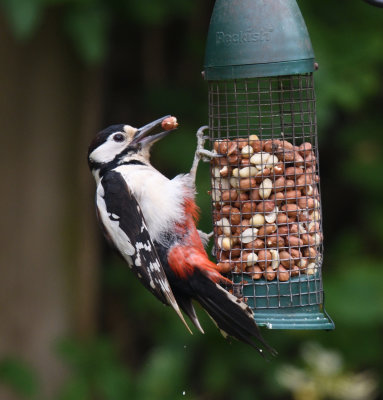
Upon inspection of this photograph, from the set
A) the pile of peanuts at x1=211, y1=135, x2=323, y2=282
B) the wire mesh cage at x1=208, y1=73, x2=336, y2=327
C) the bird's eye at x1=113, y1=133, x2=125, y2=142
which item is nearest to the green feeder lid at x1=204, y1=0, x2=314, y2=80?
the wire mesh cage at x1=208, y1=73, x2=336, y2=327

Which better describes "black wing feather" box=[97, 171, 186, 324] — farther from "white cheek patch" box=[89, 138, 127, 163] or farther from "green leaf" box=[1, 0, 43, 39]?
"green leaf" box=[1, 0, 43, 39]

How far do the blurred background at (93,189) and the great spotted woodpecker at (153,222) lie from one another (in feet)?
3.79

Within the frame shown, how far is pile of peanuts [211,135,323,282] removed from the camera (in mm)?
3510

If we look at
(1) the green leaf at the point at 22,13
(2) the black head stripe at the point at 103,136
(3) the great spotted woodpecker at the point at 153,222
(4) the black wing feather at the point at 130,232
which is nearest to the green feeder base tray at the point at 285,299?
(3) the great spotted woodpecker at the point at 153,222

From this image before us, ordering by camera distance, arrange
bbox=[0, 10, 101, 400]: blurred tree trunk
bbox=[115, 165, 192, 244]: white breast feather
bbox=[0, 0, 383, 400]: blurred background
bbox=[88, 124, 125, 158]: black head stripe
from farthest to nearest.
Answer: bbox=[0, 10, 101, 400]: blurred tree trunk, bbox=[0, 0, 383, 400]: blurred background, bbox=[88, 124, 125, 158]: black head stripe, bbox=[115, 165, 192, 244]: white breast feather

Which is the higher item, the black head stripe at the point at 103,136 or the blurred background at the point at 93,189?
the black head stripe at the point at 103,136

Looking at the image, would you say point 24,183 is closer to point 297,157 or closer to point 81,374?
point 81,374

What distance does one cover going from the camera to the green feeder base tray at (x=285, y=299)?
11.2ft

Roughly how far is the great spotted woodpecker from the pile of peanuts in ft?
0.49

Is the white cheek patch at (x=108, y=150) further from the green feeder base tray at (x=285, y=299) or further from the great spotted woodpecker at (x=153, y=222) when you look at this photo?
the green feeder base tray at (x=285, y=299)

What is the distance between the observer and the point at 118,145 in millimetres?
4051

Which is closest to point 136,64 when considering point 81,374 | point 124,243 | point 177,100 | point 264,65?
point 177,100

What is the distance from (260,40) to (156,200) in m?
1.08

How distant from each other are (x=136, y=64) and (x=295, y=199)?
3.51 m
